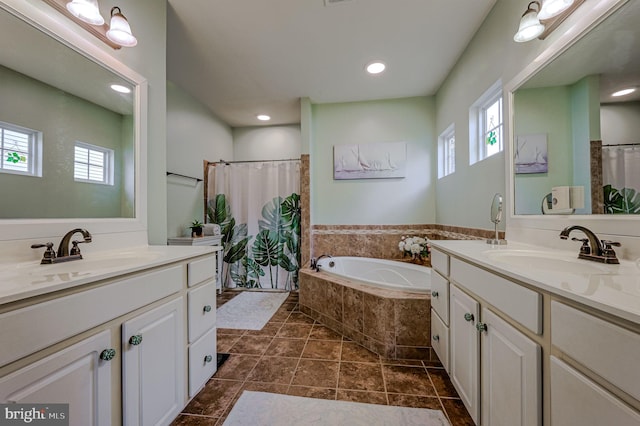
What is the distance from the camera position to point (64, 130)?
112cm

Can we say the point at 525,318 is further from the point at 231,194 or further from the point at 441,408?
the point at 231,194

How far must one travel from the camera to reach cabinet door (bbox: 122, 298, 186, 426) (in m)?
0.87

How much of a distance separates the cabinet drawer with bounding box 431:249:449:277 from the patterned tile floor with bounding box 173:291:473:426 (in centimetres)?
69

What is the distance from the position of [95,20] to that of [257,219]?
2.34 m

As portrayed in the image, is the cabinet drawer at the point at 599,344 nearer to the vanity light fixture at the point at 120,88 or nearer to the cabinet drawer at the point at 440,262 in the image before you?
the cabinet drawer at the point at 440,262

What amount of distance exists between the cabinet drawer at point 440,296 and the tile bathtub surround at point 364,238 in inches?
51.6

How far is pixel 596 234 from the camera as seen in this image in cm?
100

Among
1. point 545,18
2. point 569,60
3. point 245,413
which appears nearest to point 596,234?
point 569,60

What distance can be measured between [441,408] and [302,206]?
7.31 feet

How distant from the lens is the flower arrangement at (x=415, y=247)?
8.71 ft

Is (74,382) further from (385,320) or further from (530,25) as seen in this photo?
(530,25)

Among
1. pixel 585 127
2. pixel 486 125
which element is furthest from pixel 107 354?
pixel 486 125

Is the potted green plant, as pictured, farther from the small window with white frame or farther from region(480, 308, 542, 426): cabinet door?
the small window with white frame

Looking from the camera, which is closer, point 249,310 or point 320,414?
point 320,414
